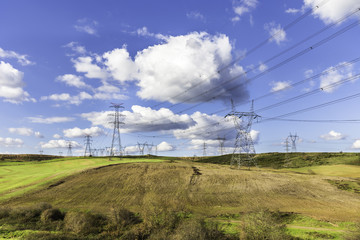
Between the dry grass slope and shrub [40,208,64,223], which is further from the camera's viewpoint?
the dry grass slope

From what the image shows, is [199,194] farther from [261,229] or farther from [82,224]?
[82,224]

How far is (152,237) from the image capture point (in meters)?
24.5

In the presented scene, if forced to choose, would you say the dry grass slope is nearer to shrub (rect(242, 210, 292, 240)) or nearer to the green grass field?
the green grass field

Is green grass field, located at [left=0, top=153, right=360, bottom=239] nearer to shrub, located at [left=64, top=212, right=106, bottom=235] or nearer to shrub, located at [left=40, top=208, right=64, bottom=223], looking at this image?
shrub, located at [left=40, top=208, right=64, bottom=223]

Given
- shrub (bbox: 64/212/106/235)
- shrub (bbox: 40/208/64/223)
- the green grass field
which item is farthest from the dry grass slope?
shrub (bbox: 64/212/106/235)

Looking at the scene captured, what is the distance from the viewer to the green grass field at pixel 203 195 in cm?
3072

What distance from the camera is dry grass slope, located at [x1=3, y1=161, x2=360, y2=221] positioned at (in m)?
37.5

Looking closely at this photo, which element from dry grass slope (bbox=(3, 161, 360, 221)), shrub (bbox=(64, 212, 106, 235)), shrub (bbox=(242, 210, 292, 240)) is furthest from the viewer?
dry grass slope (bbox=(3, 161, 360, 221))

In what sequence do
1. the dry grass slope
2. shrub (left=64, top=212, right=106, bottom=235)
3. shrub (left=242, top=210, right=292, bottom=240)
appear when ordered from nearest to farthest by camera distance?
shrub (left=242, top=210, right=292, bottom=240) → shrub (left=64, top=212, right=106, bottom=235) → the dry grass slope

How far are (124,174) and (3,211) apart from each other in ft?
96.2

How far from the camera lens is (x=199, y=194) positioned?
45.5m

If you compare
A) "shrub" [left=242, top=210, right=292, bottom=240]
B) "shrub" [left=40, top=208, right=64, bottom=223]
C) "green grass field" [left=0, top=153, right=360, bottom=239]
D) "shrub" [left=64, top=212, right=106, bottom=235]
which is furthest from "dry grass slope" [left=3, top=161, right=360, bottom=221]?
"shrub" [left=242, top=210, right=292, bottom=240]

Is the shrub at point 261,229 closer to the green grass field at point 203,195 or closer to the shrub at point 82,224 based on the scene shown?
the green grass field at point 203,195

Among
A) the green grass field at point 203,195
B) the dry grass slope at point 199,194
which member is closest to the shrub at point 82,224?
the green grass field at point 203,195
